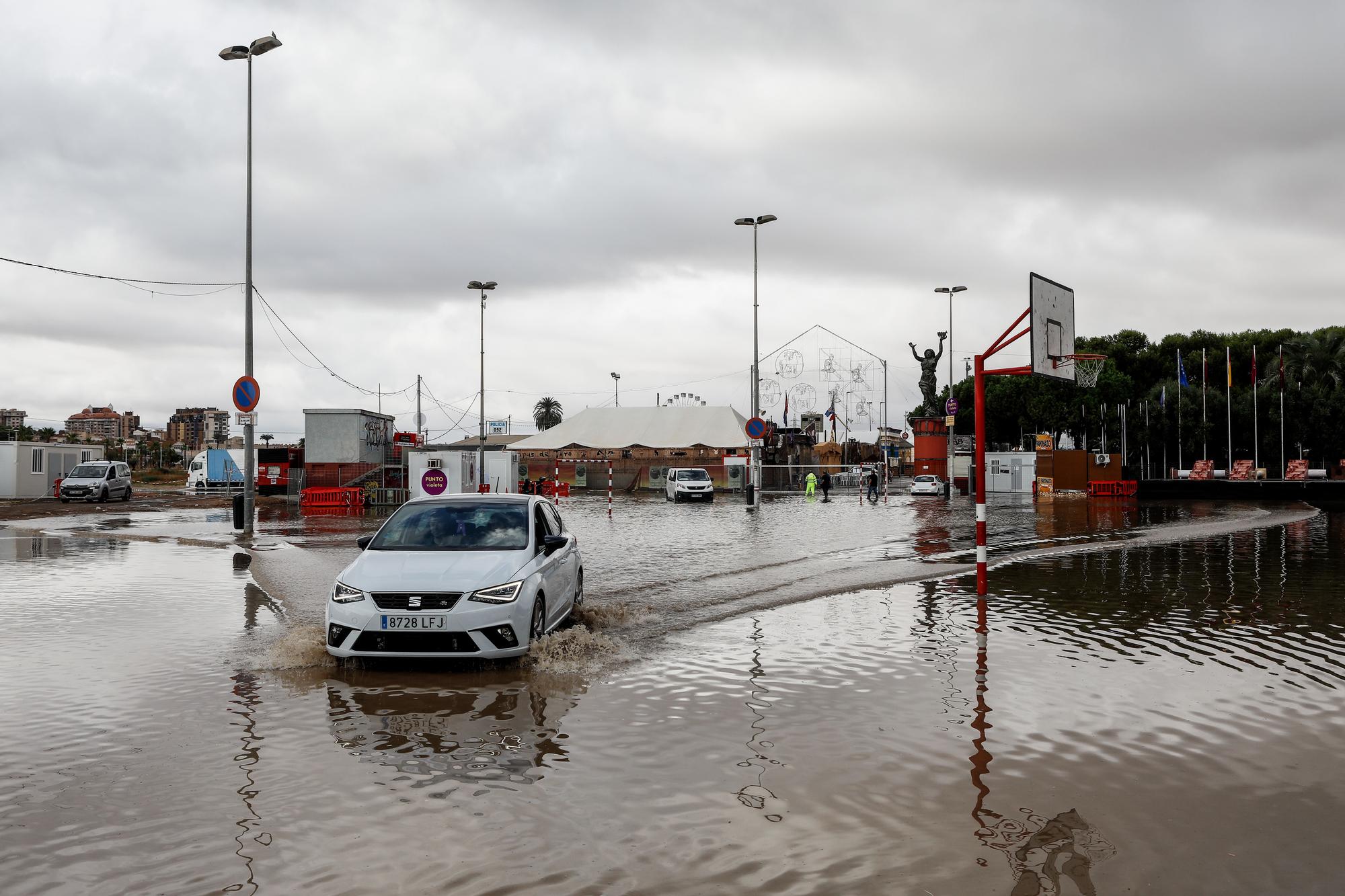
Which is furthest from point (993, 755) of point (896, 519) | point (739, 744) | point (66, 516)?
point (66, 516)

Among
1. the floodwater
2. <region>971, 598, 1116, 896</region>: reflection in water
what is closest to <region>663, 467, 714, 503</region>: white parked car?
the floodwater

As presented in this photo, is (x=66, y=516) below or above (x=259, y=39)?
below

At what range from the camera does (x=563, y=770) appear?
5.63 m

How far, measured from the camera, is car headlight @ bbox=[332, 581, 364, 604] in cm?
833

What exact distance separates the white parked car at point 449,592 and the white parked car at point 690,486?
3305cm

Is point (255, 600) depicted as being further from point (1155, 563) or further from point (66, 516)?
point (66, 516)

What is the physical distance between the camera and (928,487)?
4881 cm

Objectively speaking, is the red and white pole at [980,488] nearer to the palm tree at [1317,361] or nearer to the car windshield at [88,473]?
the car windshield at [88,473]


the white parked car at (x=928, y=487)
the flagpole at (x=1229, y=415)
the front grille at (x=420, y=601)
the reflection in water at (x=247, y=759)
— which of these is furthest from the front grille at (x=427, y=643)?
the flagpole at (x=1229, y=415)

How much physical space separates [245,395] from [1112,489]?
38.7m

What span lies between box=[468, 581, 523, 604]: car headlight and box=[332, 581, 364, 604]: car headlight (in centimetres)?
93

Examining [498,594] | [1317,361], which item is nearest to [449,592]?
[498,594]

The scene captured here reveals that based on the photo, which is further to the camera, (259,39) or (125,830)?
(259,39)

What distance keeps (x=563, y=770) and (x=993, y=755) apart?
245cm
